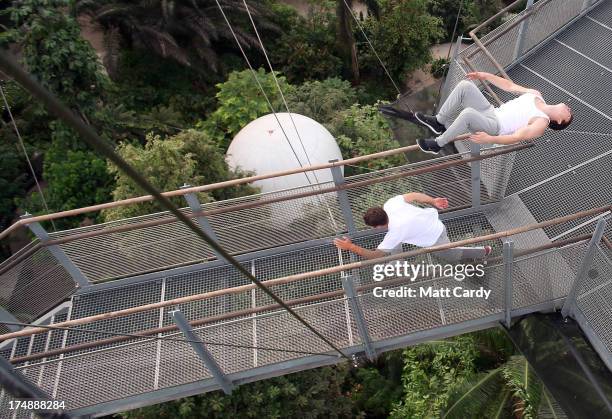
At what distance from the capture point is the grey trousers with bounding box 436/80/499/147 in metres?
6.28

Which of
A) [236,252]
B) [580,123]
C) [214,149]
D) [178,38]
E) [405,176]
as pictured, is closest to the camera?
[405,176]

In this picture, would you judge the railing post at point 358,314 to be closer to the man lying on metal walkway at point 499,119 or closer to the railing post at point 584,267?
the man lying on metal walkway at point 499,119

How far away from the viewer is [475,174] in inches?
265

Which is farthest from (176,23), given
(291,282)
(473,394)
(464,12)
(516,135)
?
A: (473,394)

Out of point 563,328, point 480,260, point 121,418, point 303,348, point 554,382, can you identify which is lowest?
point 121,418

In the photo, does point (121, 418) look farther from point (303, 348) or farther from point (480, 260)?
point (480, 260)

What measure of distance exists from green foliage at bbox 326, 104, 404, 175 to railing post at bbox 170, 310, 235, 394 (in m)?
6.11

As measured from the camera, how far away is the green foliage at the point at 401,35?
17078 mm

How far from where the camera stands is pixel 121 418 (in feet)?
27.5

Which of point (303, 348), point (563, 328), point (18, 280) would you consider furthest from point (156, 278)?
point (563, 328)

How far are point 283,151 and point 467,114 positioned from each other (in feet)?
19.2

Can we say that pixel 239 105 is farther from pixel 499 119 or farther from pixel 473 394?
pixel 473 394

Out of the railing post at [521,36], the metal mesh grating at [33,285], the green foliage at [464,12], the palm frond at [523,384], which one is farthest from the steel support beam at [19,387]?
the green foliage at [464,12]

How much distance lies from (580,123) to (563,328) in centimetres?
355
